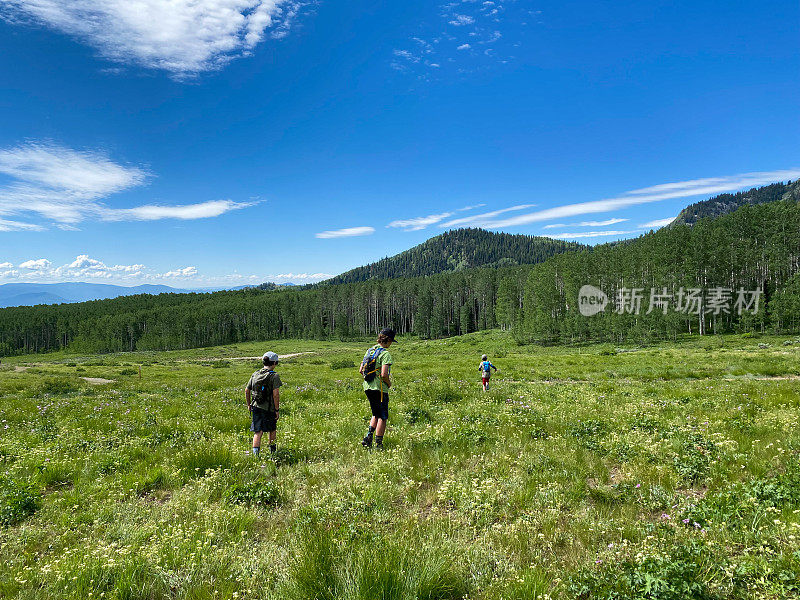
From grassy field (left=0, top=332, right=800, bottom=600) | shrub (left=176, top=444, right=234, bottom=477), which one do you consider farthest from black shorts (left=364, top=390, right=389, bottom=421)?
shrub (left=176, top=444, right=234, bottom=477)

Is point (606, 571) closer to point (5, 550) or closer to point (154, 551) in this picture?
point (154, 551)

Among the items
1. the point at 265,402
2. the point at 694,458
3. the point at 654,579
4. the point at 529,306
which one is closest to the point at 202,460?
the point at 265,402

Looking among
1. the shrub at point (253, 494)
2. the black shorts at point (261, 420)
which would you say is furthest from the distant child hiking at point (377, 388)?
the shrub at point (253, 494)

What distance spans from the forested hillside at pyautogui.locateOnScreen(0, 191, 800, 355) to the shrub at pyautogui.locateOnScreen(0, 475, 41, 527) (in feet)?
267

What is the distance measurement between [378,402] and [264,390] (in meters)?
2.89

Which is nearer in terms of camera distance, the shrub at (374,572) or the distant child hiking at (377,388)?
the shrub at (374,572)

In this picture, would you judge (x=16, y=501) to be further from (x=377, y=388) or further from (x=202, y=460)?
(x=377, y=388)

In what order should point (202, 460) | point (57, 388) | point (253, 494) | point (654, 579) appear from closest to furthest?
point (654, 579) → point (253, 494) → point (202, 460) → point (57, 388)

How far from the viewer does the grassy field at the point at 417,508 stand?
4.03 metres

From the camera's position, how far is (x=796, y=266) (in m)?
77.9

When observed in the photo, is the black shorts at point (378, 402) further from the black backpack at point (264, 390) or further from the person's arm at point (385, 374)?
the black backpack at point (264, 390)

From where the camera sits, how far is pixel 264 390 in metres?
9.17

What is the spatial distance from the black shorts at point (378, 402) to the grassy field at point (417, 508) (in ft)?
2.91

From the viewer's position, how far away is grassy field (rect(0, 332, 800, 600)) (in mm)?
4027
